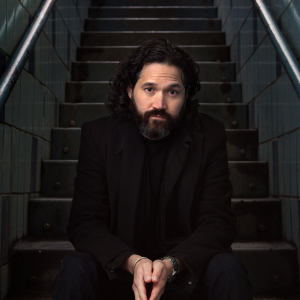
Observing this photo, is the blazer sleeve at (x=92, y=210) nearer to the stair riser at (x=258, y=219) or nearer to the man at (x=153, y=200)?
the man at (x=153, y=200)

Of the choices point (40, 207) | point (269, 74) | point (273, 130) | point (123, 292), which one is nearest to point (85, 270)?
point (123, 292)

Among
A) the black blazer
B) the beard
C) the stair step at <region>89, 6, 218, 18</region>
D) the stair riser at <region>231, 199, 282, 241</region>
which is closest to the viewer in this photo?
the black blazer

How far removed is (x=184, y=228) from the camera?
1.70 m

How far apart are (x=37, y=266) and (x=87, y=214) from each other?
595 mm

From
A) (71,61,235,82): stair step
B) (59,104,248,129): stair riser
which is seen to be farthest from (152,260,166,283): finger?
(71,61,235,82): stair step

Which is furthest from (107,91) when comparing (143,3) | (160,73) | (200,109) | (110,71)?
(143,3)

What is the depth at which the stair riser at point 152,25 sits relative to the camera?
13.7 feet

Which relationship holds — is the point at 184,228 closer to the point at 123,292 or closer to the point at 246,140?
the point at 123,292

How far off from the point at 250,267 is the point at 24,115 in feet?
4.81

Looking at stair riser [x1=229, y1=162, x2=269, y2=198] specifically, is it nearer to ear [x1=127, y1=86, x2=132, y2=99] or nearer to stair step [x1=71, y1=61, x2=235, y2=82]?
ear [x1=127, y1=86, x2=132, y2=99]

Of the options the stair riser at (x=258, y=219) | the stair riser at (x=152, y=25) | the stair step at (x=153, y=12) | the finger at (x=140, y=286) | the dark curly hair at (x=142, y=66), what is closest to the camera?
the finger at (x=140, y=286)

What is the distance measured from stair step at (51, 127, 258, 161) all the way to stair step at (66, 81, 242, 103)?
54 cm

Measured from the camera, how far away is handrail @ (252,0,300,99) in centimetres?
185

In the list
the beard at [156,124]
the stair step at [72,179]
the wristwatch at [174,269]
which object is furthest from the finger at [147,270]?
the stair step at [72,179]
